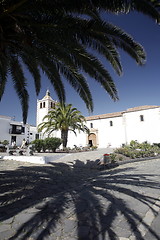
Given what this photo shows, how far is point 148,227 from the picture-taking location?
225 cm

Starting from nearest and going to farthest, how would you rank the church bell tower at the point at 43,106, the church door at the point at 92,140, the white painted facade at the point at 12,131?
the white painted facade at the point at 12,131 → the church door at the point at 92,140 → the church bell tower at the point at 43,106

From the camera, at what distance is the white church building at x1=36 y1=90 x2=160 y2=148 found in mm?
27828

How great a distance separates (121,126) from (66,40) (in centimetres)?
2915

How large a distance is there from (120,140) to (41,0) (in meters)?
29.9

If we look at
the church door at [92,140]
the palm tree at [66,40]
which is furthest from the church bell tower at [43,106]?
the palm tree at [66,40]

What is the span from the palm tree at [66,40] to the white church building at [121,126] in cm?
2470

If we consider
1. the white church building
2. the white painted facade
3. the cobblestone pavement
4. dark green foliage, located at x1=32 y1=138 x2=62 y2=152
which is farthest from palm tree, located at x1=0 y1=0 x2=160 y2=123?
the white painted facade

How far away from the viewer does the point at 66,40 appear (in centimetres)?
372

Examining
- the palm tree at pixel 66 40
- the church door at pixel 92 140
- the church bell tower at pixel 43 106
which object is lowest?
the church door at pixel 92 140

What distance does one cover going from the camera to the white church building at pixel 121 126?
27828mm

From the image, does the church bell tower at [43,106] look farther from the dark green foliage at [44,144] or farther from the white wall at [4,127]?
the dark green foliage at [44,144]

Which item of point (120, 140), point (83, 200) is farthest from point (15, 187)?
point (120, 140)

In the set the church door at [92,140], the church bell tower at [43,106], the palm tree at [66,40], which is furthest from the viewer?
the church bell tower at [43,106]

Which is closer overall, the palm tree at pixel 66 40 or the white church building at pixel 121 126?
the palm tree at pixel 66 40
